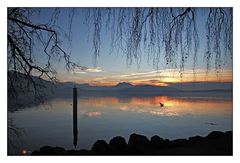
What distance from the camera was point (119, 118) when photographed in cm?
242

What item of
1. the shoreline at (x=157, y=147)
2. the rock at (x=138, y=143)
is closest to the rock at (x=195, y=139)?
the shoreline at (x=157, y=147)

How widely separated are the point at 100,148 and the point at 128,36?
2.80 ft

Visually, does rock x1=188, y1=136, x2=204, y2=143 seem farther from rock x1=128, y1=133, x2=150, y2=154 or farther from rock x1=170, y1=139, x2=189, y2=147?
rock x1=128, y1=133, x2=150, y2=154

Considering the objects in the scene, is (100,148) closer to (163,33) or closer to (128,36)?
(128,36)

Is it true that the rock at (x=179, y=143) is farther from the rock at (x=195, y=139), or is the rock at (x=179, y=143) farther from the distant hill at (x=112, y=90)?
the distant hill at (x=112, y=90)

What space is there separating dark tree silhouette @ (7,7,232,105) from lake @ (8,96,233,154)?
212 mm

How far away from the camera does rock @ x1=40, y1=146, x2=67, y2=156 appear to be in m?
2.23

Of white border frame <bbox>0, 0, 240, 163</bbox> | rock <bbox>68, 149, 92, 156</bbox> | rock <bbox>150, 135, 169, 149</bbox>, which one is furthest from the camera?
rock <bbox>150, 135, 169, 149</bbox>

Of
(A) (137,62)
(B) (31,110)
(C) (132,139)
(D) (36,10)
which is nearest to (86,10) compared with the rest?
(D) (36,10)

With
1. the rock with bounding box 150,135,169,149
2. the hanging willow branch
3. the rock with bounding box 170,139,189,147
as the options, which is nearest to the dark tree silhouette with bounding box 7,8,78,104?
the hanging willow branch

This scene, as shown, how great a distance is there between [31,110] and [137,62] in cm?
87

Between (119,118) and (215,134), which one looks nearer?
(215,134)
